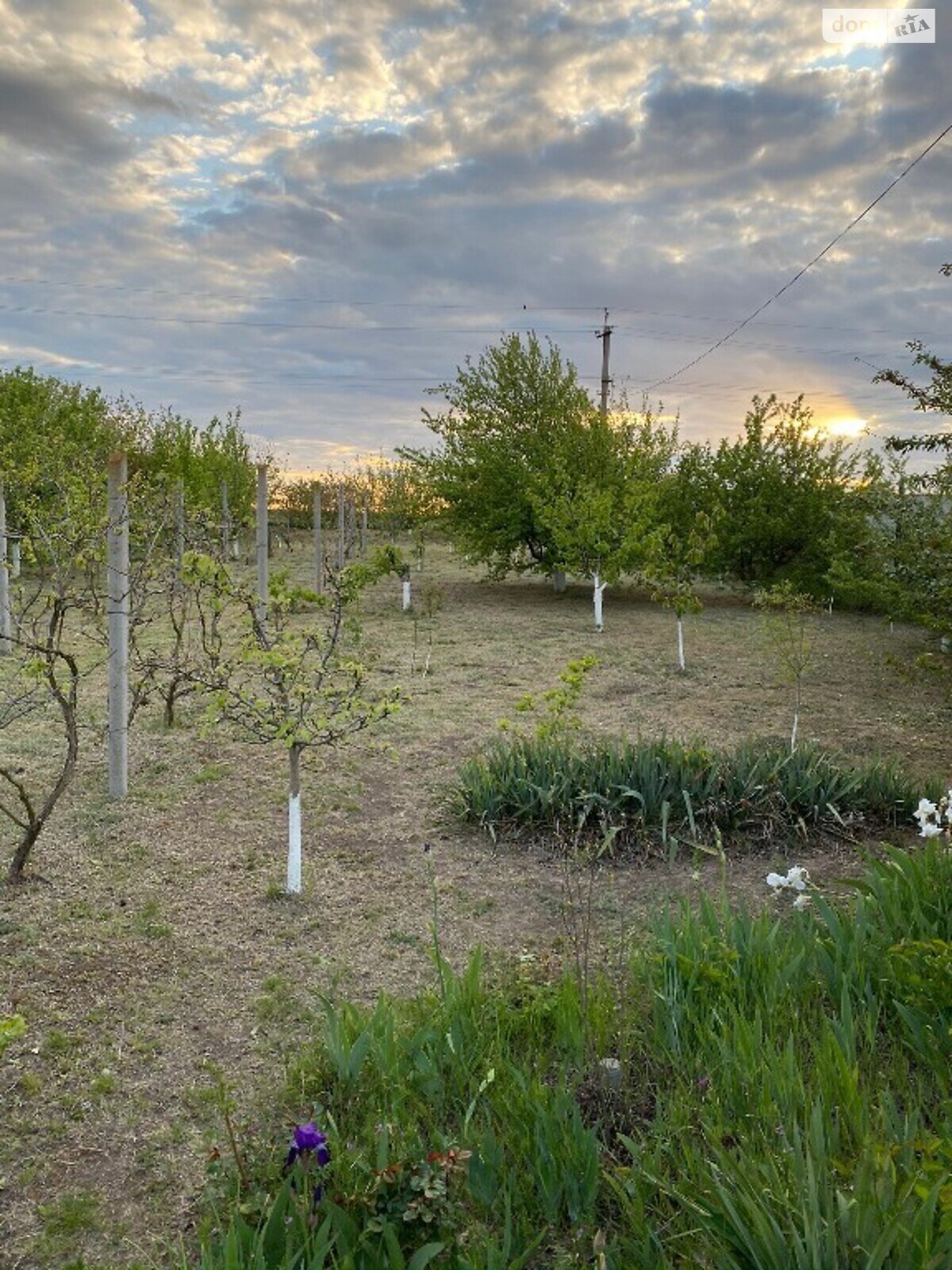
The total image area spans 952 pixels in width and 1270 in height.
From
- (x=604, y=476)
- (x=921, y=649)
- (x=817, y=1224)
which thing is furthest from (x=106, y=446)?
(x=817, y=1224)

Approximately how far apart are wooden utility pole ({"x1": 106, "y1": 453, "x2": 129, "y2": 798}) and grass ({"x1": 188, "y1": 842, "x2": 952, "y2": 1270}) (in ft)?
10.3

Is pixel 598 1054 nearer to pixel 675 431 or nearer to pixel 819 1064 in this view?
pixel 819 1064

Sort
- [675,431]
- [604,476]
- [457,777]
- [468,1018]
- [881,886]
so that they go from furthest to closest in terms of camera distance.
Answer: [675,431]
[604,476]
[457,777]
[881,886]
[468,1018]

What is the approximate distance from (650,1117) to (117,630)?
4750mm

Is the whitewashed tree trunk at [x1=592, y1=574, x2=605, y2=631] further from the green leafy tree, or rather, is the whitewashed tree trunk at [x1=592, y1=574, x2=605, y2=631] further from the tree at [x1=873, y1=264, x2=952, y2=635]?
the tree at [x1=873, y1=264, x2=952, y2=635]

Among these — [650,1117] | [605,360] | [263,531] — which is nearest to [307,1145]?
[650,1117]

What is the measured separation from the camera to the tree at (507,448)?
17.5 meters

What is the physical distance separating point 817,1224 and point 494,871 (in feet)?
11.5

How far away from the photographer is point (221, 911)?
470cm

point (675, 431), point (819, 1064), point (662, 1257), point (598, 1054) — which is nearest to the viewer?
point (662, 1257)

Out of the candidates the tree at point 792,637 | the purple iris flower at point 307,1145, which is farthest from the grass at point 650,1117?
the tree at point 792,637

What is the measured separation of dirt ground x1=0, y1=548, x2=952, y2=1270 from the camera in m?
2.96

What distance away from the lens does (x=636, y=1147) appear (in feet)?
7.80

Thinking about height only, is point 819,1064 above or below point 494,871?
above
